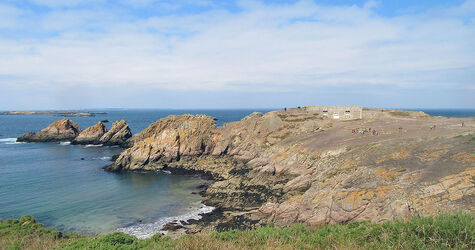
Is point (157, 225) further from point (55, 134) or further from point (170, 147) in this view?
point (55, 134)

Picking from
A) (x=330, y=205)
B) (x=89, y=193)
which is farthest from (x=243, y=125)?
(x=330, y=205)

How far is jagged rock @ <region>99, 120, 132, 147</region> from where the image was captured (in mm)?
80562

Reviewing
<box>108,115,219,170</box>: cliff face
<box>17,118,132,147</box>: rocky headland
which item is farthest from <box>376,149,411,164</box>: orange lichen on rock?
<box>17,118,132,147</box>: rocky headland

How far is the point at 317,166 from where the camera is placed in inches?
1363

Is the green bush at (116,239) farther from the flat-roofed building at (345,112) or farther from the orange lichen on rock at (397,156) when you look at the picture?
the flat-roofed building at (345,112)

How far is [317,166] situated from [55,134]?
9035 centimetres

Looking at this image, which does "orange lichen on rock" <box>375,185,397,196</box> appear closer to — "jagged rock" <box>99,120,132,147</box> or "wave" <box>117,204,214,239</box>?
"wave" <box>117,204,214,239</box>

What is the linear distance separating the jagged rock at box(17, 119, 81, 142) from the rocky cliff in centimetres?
5138

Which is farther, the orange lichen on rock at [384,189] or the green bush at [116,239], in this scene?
the orange lichen on rock at [384,189]

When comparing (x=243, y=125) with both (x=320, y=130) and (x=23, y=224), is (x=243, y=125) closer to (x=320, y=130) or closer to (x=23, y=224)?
(x=320, y=130)

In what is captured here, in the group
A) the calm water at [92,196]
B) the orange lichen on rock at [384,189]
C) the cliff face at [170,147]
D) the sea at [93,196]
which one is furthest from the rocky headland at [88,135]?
the orange lichen on rock at [384,189]

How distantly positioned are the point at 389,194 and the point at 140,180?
37.3 meters

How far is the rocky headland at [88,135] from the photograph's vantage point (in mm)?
81625

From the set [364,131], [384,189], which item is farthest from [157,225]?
[364,131]
